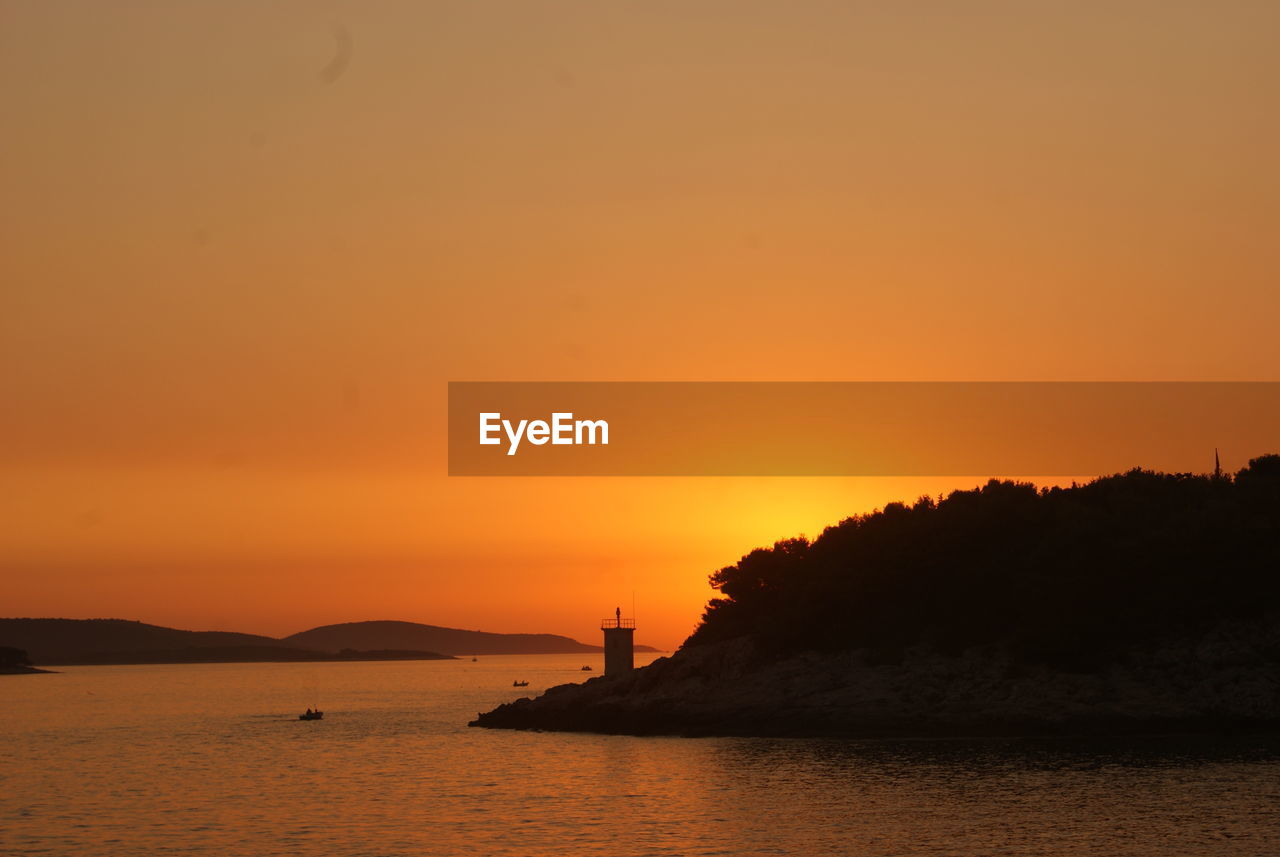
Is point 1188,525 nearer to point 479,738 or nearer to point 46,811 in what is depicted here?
point 479,738

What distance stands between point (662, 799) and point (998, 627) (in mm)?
29382

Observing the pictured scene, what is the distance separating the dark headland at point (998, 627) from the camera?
7444 centimetres

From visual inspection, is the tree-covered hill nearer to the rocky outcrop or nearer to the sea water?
the rocky outcrop

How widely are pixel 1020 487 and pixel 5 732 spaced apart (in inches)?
3423

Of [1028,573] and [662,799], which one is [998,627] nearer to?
[1028,573]

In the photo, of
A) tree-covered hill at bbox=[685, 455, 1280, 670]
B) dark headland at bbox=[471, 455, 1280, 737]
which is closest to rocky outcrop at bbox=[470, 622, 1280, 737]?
dark headland at bbox=[471, 455, 1280, 737]

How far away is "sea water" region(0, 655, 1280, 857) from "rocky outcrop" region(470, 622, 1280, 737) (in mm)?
1861

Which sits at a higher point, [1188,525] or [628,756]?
[1188,525]

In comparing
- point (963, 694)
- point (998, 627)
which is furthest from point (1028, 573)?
point (963, 694)

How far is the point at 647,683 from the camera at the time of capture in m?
90.8

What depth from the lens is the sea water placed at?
49656 millimetres

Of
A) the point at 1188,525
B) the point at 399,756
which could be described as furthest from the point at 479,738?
the point at 1188,525

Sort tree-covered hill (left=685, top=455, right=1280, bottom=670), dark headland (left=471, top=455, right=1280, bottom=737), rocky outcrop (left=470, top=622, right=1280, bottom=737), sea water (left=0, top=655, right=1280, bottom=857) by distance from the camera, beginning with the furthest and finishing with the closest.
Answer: tree-covered hill (left=685, top=455, right=1280, bottom=670) < dark headland (left=471, top=455, right=1280, bottom=737) < rocky outcrop (left=470, top=622, right=1280, bottom=737) < sea water (left=0, top=655, right=1280, bottom=857)

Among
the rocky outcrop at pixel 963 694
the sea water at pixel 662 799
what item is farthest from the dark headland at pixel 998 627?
the sea water at pixel 662 799
